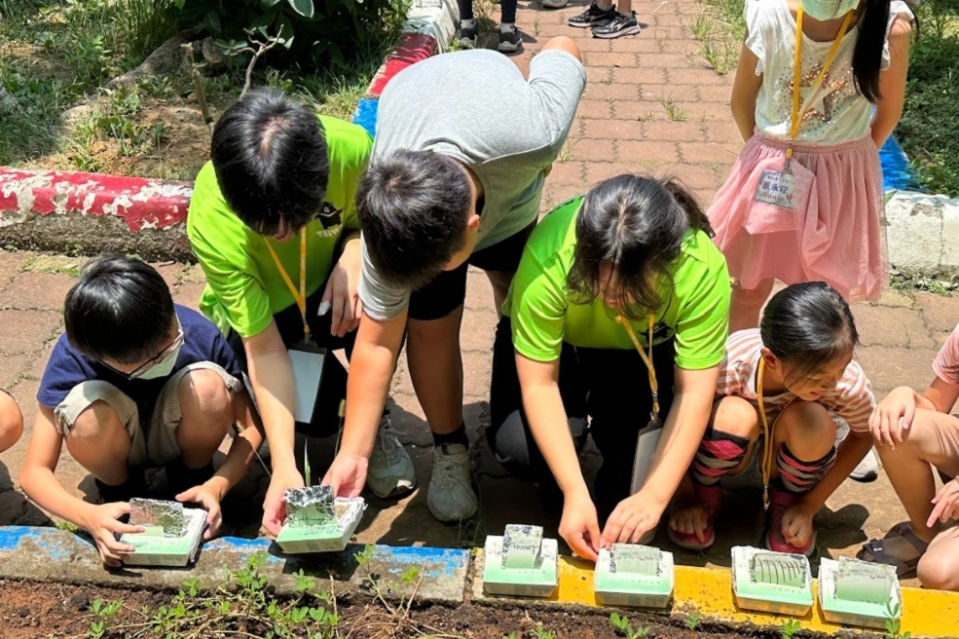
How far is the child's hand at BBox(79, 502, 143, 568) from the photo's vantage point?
210 centimetres

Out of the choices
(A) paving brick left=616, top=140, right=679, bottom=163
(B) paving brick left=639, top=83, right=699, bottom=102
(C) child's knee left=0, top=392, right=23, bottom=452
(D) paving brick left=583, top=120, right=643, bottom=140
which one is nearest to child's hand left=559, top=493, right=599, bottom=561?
(C) child's knee left=0, top=392, right=23, bottom=452

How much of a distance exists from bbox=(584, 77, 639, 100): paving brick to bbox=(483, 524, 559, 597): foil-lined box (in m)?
3.39

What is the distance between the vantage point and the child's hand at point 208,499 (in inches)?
89.0

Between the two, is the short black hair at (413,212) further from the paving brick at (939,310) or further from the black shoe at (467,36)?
the black shoe at (467,36)

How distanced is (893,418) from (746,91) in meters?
1.04

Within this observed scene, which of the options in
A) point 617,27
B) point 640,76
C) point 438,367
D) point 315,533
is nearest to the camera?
point 315,533

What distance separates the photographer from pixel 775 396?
238 centimetres

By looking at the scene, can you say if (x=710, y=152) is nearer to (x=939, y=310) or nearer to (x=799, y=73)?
(x=939, y=310)

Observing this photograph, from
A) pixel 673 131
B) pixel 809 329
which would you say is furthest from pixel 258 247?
pixel 673 131

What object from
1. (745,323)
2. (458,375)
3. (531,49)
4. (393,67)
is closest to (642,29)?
(531,49)

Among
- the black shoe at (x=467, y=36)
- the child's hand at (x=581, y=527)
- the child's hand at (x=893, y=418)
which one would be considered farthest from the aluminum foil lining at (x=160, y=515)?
the black shoe at (x=467, y=36)

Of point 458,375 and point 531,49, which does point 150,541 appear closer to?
point 458,375

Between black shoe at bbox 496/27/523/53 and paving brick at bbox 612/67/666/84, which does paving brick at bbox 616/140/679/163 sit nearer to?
paving brick at bbox 612/67/666/84

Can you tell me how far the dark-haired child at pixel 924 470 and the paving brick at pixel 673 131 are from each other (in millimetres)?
2346
